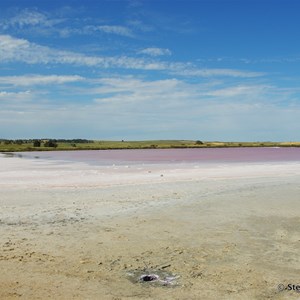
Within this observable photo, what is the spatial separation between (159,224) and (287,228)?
3.74m

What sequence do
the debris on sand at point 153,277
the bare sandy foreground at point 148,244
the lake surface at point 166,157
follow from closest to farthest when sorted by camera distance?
the bare sandy foreground at point 148,244, the debris on sand at point 153,277, the lake surface at point 166,157

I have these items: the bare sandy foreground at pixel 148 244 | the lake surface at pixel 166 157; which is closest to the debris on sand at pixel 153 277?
the bare sandy foreground at pixel 148 244

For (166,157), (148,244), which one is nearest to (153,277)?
(148,244)

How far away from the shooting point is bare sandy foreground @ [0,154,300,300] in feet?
25.5

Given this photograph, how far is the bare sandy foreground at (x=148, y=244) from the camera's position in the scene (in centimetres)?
779

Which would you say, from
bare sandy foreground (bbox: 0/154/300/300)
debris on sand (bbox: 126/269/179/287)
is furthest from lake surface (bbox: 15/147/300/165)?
debris on sand (bbox: 126/269/179/287)

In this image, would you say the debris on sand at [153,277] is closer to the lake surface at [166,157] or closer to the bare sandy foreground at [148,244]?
the bare sandy foreground at [148,244]

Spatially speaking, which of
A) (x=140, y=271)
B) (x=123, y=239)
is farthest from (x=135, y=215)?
(x=140, y=271)

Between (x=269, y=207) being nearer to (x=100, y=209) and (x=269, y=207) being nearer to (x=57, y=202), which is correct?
(x=100, y=209)

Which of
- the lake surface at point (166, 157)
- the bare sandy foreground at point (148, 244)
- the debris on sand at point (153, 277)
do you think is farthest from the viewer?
the lake surface at point (166, 157)

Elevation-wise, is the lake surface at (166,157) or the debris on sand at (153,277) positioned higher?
the lake surface at (166,157)

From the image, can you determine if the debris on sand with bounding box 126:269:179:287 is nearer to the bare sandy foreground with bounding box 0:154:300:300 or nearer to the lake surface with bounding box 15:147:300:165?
the bare sandy foreground with bounding box 0:154:300:300

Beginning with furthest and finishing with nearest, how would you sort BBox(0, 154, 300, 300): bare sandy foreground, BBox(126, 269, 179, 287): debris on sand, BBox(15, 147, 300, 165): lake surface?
BBox(15, 147, 300, 165): lake surface → BBox(126, 269, 179, 287): debris on sand → BBox(0, 154, 300, 300): bare sandy foreground

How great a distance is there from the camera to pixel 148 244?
1072cm
